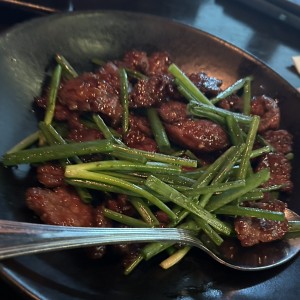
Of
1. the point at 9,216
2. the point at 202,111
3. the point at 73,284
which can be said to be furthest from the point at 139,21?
the point at 73,284

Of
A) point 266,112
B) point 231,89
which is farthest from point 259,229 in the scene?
point 231,89

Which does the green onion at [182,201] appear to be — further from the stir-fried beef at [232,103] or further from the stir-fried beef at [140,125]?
the stir-fried beef at [232,103]

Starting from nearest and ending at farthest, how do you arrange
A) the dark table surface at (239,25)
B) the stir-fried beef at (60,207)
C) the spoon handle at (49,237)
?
the spoon handle at (49,237) → the stir-fried beef at (60,207) → the dark table surface at (239,25)

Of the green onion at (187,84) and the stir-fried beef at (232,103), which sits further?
the stir-fried beef at (232,103)

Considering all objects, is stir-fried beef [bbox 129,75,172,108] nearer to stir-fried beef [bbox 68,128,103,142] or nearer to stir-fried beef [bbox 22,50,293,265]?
stir-fried beef [bbox 22,50,293,265]

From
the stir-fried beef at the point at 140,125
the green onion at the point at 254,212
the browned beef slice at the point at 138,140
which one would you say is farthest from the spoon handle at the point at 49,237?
the stir-fried beef at the point at 140,125

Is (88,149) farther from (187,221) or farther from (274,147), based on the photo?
(274,147)
